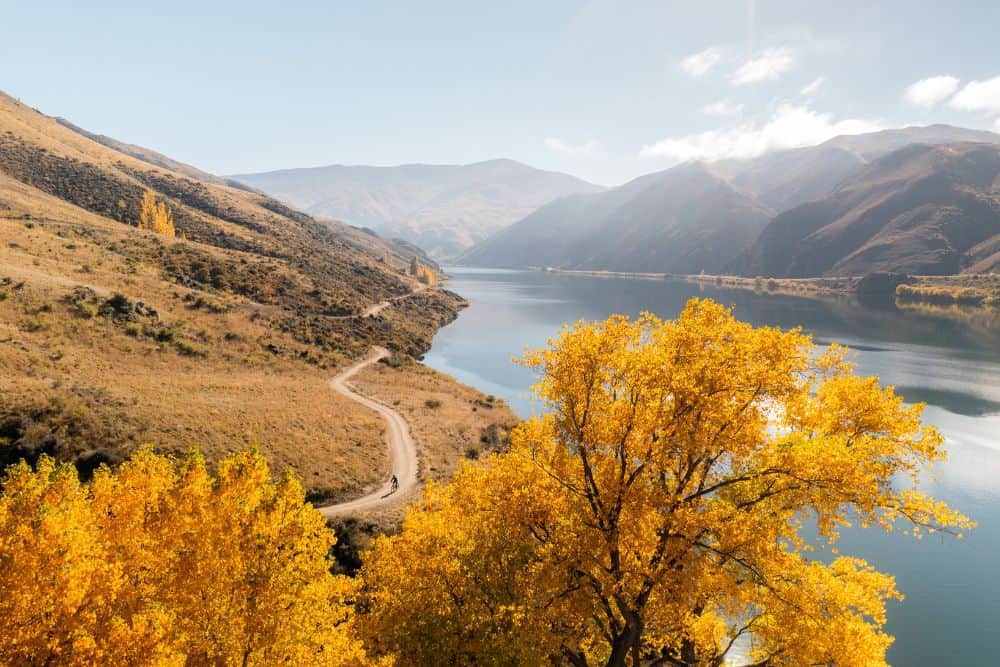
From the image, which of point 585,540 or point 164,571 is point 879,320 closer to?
point 585,540

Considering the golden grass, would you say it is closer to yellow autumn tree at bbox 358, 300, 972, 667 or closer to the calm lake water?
the calm lake water

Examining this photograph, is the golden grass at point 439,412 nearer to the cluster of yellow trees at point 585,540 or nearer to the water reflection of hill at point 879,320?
the cluster of yellow trees at point 585,540

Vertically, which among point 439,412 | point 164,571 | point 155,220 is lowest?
point 439,412

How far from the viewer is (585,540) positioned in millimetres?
13859

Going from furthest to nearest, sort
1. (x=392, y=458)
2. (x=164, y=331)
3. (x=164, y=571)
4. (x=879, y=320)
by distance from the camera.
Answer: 1. (x=879, y=320)
2. (x=164, y=331)
3. (x=392, y=458)
4. (x=164, y=571)

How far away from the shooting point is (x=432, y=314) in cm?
13950

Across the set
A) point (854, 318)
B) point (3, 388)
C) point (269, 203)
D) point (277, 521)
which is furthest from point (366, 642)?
point (269, 203)

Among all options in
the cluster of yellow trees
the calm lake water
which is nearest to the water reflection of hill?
the calm lake water

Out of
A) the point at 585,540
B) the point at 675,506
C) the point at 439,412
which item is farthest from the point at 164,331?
the point at 675,506

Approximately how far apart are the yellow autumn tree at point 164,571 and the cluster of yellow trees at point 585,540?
0.20 ft

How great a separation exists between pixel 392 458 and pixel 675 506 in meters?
33.3

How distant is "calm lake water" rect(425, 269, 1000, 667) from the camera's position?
98.3 ft

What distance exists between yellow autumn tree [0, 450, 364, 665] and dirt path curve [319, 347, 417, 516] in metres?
17.0

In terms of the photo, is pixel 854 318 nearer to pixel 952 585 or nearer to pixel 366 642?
pixel 952 585
